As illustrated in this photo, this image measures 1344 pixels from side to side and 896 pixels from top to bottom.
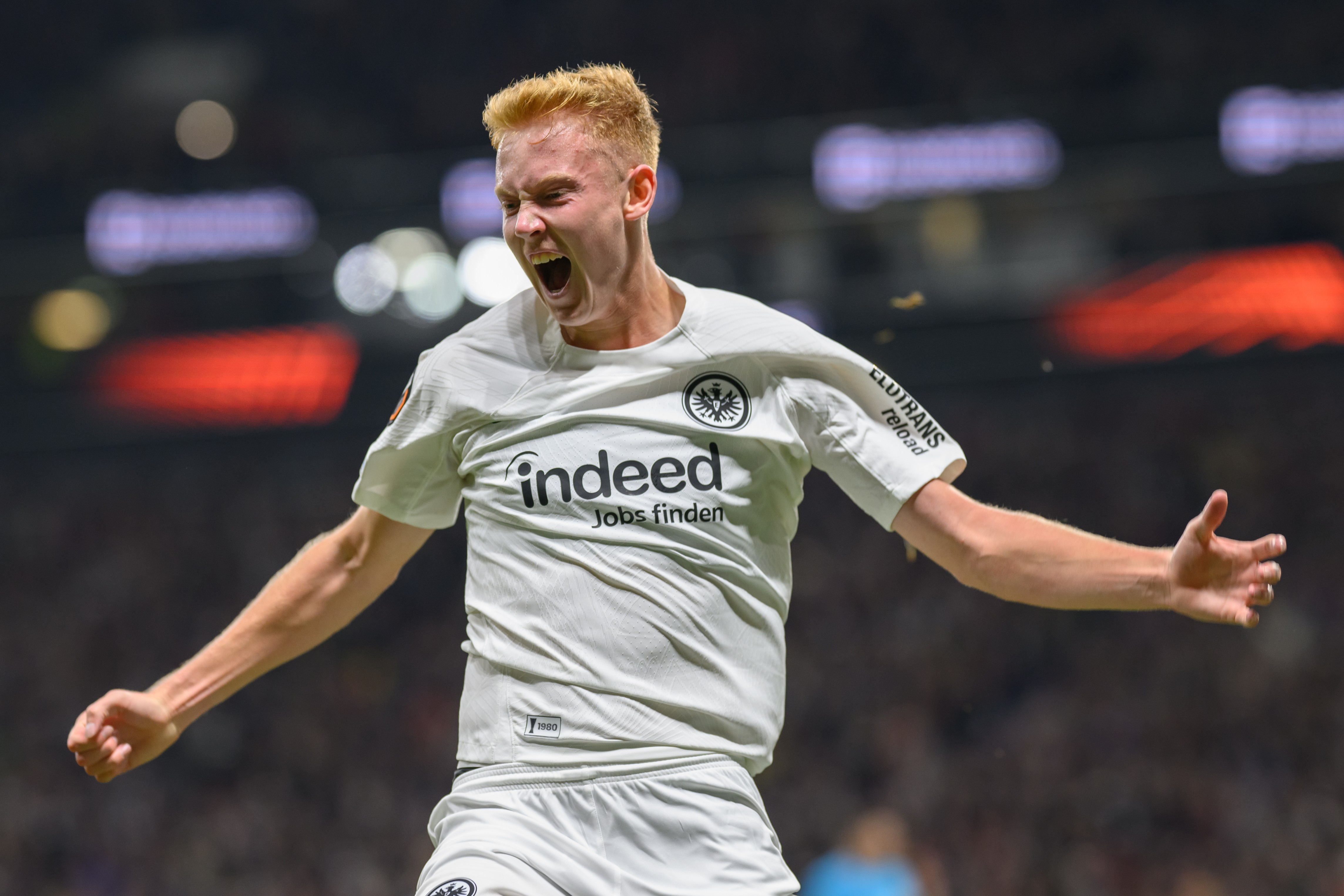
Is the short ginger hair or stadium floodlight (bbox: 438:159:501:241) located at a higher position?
stadium floodlight (bbox: 438:159:501:241)

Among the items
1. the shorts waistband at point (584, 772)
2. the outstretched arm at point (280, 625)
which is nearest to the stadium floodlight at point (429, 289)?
the outstretched arm at point (280, 625)

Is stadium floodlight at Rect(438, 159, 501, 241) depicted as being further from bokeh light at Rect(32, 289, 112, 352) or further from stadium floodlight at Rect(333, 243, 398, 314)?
bokeh light at Rect(32, 289, 112, 352)

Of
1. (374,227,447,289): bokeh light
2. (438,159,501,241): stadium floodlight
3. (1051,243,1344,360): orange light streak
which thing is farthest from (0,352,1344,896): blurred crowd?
(438,159,501,241): stadium floodlight

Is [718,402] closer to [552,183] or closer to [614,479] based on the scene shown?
[614,479]

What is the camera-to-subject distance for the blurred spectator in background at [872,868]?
7.61 meters

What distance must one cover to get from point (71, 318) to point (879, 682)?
11876 millimetres

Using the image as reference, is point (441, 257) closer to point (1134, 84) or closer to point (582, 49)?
point (582, 49)

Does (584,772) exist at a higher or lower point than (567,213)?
lower

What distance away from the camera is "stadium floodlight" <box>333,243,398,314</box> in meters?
17.6

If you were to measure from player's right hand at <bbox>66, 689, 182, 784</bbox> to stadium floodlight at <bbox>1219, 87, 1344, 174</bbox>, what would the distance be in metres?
15.6

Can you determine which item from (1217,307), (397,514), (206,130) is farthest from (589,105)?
(206,130)

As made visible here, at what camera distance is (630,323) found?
315 cm

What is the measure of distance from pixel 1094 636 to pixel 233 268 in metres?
12.1

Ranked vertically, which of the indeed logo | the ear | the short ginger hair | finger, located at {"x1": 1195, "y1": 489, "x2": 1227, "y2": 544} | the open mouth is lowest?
finger, located at {"x1": 1195, "y1": 489, "x2": 1227, "y2": 544}
